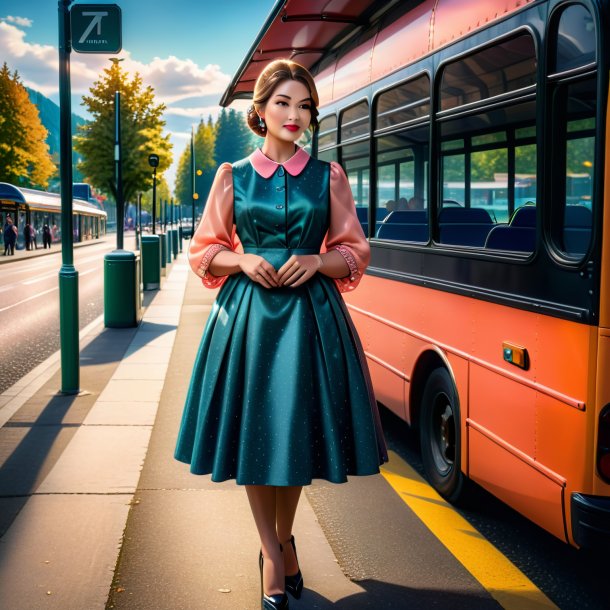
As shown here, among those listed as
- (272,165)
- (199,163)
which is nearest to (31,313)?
(272,165)

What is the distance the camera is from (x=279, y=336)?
3338 millimetres

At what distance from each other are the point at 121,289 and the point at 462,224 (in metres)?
8.47

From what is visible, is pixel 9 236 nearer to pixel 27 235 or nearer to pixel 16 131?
pixel 27 235

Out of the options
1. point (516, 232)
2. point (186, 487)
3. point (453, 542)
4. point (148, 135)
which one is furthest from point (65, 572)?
point (148, 135)

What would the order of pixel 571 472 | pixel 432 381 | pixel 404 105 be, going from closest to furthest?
pixel 571 472, pixel 432 381, pixel 404 105

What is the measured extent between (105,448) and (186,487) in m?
1.00

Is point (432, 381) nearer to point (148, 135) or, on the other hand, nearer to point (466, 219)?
A: point (466, 219)

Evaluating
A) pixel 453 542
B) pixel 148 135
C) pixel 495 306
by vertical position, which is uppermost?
pixel 148 135

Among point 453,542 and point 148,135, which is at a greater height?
point 148,135

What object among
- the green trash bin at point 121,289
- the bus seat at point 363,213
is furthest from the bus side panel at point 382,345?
the green trash bin at point 121,289

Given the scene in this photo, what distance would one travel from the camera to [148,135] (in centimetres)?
6950

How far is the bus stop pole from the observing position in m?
7.42

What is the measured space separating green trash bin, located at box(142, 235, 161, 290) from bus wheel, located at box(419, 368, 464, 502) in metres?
15.1

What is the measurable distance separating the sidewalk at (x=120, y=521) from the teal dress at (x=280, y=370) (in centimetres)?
65
